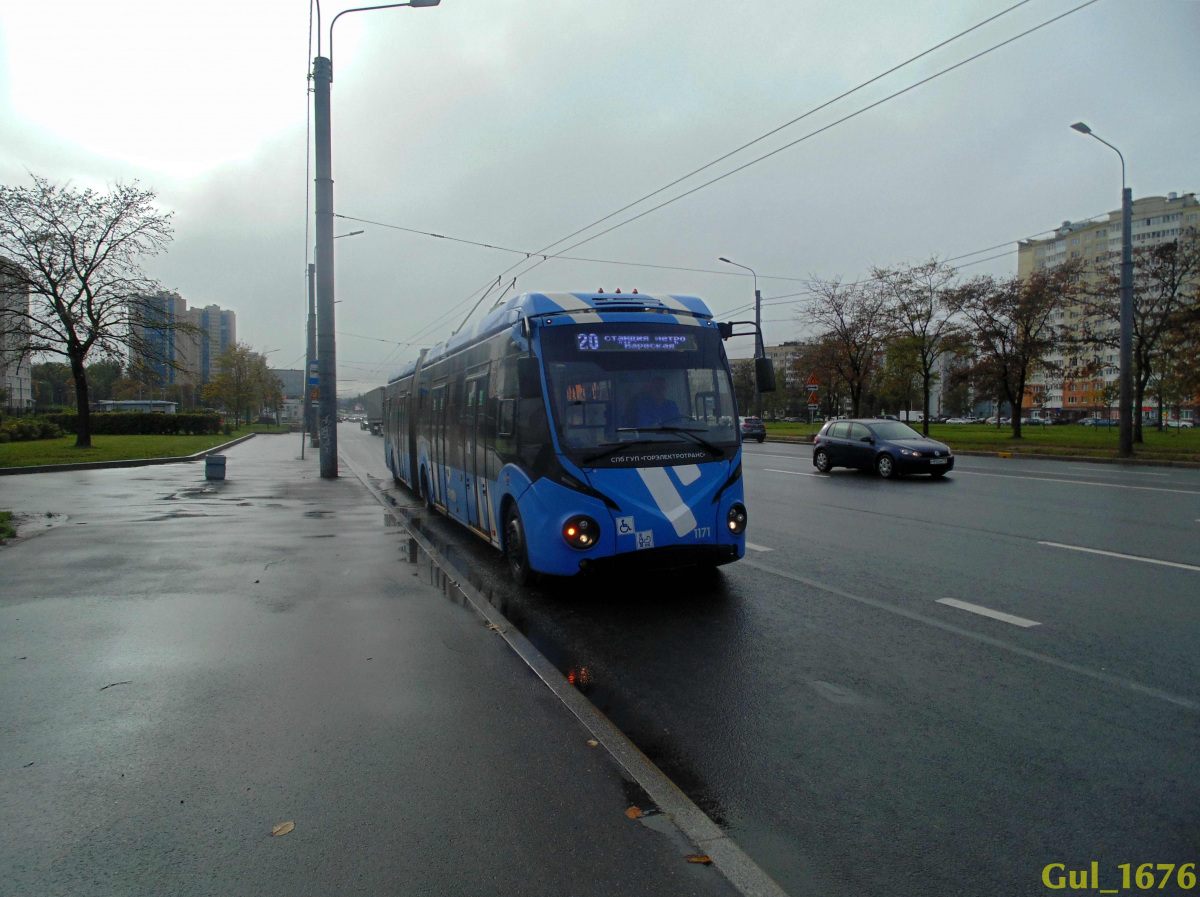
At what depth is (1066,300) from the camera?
3759 cm

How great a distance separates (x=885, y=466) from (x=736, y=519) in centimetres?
1229

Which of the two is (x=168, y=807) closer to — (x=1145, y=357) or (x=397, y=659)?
(x=397, y=659)

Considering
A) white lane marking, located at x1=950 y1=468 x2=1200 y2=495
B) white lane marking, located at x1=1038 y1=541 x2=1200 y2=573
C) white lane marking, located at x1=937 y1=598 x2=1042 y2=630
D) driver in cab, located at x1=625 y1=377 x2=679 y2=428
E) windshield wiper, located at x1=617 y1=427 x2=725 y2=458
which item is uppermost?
driver in cab, located at x1=625 y1=377 x2=679 y2=428

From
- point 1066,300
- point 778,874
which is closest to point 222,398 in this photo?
point 1066,300

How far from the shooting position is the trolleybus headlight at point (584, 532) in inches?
249

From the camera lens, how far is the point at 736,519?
22.5ft

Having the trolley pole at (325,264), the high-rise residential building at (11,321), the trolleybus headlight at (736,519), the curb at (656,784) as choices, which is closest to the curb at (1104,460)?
the trolleybus headlight at (736,519)

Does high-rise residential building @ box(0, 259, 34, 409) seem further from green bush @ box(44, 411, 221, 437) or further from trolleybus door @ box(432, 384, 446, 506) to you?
trolleybus door @ box(432, 384, 446, 506)

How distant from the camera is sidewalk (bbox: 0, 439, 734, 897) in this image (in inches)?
110

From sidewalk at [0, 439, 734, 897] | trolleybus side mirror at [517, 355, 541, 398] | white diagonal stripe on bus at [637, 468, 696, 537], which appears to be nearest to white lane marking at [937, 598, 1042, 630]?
white diagonal stripe on bus at [637, 468, 696, 537]

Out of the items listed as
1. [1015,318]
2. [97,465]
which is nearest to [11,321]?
[97,465]

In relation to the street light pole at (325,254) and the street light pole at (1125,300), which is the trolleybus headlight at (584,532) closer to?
the street light pole at (325,254)

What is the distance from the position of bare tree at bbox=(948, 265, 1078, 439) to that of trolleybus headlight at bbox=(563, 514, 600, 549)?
3871 centimetres

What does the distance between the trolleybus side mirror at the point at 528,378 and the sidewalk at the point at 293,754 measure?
202 cm
